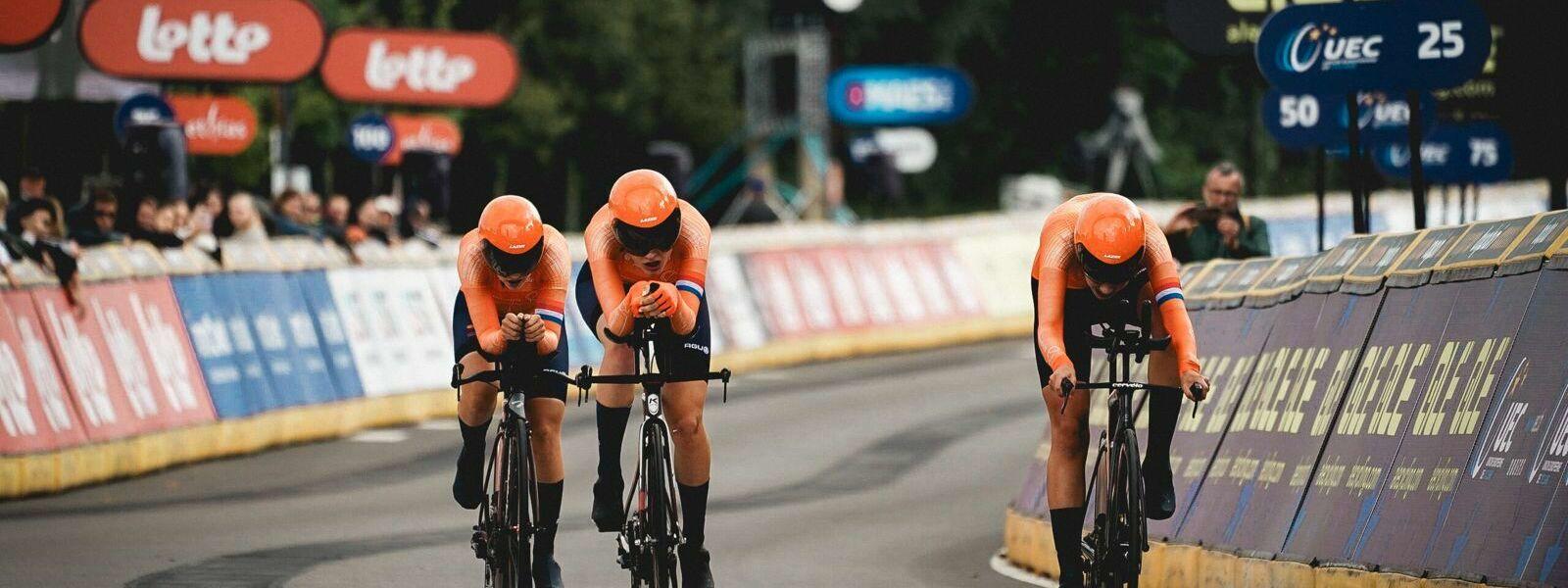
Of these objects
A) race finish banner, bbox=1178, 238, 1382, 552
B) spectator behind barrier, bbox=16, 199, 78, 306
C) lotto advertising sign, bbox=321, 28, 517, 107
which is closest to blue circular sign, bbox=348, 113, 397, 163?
lotto advertising sign, bbox=321, 28, 517, 107

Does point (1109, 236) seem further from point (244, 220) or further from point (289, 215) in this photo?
point (289, 215)

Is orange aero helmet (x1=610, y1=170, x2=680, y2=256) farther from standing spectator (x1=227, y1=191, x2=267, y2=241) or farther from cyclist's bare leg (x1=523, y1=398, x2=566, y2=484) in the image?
standing spectator (x1=227, y1=191, x2=267, y2=241)

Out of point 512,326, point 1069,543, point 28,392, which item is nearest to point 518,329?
point 512,326

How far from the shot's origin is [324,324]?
1958 cm

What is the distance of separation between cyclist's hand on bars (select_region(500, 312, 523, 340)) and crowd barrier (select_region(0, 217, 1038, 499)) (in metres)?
6.75

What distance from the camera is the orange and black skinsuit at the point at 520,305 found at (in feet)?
30.7

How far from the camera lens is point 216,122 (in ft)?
101

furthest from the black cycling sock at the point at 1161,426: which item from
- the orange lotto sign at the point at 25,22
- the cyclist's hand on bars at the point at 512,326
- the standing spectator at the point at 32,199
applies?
the orange lotto sign at the point at 25,22

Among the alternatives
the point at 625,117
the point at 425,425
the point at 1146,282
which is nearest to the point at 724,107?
the point at 625,117

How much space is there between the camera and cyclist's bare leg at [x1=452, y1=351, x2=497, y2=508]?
9633mm

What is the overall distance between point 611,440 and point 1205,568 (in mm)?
2479

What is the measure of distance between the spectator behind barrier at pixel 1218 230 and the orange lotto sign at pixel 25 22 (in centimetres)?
929

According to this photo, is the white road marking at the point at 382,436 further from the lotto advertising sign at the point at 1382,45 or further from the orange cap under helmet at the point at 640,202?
the orange cap under helmet at the point at 640,202

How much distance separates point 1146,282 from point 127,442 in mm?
9220
